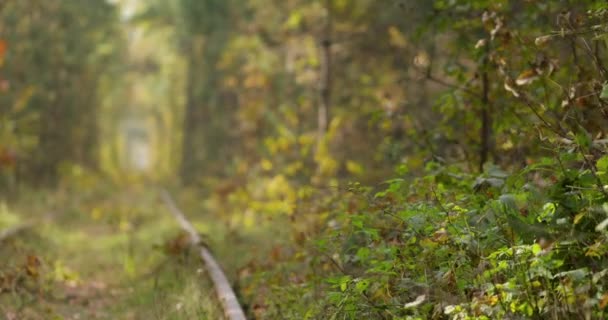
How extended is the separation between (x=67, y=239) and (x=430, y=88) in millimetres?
9549

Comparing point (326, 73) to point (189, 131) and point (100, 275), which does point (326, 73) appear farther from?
point (189, 131)

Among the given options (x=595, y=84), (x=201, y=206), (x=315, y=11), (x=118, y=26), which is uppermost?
(x=118, y=26)

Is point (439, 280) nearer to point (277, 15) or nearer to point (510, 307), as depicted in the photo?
point (510, 307)

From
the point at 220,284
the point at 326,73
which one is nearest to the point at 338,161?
the point at 326,73

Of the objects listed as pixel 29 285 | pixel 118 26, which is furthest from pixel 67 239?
pixel 118 26

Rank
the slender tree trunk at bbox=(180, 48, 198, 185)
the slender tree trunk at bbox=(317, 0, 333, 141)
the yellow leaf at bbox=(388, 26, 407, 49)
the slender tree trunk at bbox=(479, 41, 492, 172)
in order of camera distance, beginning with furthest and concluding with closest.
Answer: the slender tree trunk at bbox=(180, 48, 198, 185) → the slender tree trunk at bbox=(317, 0, 333, 141) → the yellow leaf at bbox=(388, 26, 407, 49) → the slender tree trunk at bbox=(479, 41, 492, 172)

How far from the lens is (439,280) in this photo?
4.19m

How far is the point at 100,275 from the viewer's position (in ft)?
30.9

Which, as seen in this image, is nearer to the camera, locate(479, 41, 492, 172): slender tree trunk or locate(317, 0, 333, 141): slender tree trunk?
locate(479, 41, 492, 172): slender tree trunk

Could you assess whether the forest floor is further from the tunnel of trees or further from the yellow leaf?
the yellow leaf

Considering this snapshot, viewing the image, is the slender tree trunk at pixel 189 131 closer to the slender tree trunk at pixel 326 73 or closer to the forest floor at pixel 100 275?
the forest floor at pixel 100 275

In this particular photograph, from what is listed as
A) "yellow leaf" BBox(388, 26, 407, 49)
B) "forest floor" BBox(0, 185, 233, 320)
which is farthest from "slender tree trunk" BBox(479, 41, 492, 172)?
"yellow leaf" BBox(388, 26, 407, 49)

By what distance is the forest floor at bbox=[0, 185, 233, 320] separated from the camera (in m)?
6.26

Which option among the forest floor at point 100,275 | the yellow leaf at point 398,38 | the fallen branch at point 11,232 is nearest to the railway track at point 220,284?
the forest floor at point 100,275
